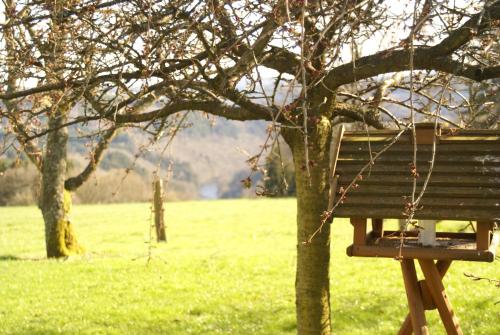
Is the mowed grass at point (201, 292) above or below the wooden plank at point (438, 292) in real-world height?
below

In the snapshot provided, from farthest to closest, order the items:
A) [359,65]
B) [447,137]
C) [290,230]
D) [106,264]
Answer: [290,230] → [106,264] → [359,65] → [447,137]

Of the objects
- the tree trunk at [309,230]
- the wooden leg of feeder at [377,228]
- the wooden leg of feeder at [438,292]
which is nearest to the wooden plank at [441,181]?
the wooden leg of feeder at [438,292]

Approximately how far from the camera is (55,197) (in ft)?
50.4

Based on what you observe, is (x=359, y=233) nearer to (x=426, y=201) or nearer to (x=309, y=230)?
(x=426, y=201)

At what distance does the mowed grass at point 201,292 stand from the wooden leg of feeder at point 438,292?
2.32 m

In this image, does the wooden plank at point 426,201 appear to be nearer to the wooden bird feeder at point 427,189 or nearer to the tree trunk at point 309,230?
the wooden bird feeder at point 427,189

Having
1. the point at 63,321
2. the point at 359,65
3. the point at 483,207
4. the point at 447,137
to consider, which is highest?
the point at 359,65

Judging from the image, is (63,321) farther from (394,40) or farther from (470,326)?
(394,40)

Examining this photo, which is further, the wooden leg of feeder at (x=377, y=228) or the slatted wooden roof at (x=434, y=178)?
the wooden leg of feeder at (x=377, y=228)

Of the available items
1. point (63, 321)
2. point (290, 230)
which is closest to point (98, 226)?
point (290, 230)

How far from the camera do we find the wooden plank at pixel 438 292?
16.2 ft

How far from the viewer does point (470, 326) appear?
8258 millimetres

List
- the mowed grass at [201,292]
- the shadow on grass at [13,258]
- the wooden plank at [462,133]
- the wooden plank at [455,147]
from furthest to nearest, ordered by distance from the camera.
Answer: the shadow on grass at [13,258] → the mowed grass at [201,292] → the wooden plank at [462,133] → the wooden plank at [455,147]

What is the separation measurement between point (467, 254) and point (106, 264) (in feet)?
37.8
